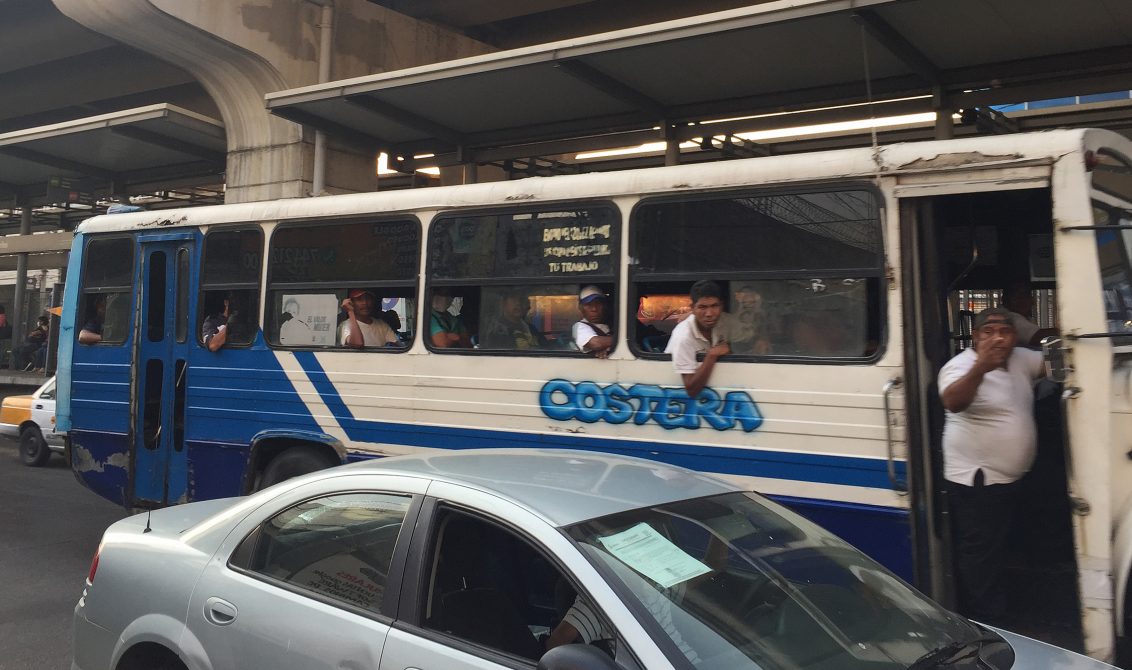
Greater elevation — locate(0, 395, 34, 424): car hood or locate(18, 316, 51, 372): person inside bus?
locate(18, 316, 51, 372): person inside bus

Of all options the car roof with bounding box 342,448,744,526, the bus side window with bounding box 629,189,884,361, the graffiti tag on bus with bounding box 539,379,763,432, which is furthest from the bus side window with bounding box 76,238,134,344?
the car roof with bounding box 342,448,744,526

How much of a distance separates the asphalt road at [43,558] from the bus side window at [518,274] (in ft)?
9.71

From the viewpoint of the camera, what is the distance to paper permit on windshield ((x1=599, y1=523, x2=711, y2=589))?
2.56 m

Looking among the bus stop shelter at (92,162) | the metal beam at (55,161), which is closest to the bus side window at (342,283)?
the bus stop shelter at (92,162)

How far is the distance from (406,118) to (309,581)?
9401mm

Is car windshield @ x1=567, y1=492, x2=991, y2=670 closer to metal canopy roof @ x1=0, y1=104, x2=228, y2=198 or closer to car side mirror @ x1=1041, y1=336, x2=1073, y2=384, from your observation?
car side mirror @ x1=1041, y1=336, x2=1073, y2=384

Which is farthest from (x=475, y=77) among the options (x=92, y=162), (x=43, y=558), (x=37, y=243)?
(x=37, y=243)

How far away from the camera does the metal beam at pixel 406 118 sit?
1120 centimetres

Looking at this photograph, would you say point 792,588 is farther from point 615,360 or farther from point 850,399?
point 615,360

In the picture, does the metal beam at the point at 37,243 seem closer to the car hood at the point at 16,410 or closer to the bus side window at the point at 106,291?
the car hood at the point at 16,410

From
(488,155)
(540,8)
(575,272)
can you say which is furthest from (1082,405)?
(540,8)

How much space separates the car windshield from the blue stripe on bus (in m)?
1.61

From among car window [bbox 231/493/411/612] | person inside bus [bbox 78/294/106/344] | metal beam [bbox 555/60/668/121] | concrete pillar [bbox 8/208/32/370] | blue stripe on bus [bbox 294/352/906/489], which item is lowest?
car window [bbox 231/493/411/612]

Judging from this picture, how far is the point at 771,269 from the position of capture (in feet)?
16.4
